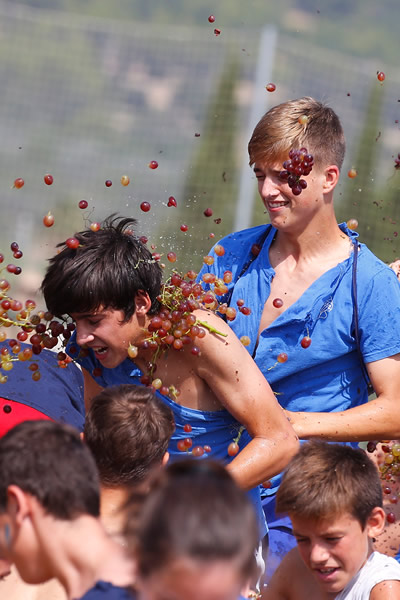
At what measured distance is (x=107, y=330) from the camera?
2635mm

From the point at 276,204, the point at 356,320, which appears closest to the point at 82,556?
the point at 356,320

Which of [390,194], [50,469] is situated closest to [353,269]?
[50,469]

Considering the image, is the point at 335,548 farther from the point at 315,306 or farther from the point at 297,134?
the point at 297,134

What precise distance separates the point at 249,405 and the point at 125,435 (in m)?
0.47

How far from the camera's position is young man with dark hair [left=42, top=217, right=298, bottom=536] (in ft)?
8.54

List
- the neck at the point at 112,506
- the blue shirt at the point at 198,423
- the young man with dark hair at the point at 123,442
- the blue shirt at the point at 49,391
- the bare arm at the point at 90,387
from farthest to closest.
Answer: the blue shirt at the point at 49,391
the bare arm at the point at 90,387
the blue shirt at the point at 198,423
the young man with dark hair at the point at 123,442
the neck at the point at 112,506

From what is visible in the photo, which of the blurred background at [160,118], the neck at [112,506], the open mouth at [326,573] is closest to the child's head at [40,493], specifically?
the neck at [112,506]

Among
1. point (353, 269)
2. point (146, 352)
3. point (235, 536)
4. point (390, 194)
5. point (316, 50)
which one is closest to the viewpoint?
point (235, 536)

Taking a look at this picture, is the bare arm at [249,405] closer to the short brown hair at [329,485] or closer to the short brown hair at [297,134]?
the short brown hair at [329,485]

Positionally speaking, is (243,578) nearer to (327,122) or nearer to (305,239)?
(305,239)

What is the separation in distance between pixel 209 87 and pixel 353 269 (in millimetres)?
4895

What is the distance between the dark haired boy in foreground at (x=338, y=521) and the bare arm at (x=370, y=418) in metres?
0.25

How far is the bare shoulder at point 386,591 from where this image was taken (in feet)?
7.82

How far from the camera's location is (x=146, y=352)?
2.78 m
